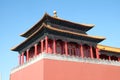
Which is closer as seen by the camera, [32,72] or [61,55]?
[61,55]

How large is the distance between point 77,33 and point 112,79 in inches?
242

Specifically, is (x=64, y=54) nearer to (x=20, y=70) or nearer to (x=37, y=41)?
(x=37, y=41)

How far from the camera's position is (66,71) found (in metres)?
20.2

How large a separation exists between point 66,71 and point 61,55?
5.04 feet

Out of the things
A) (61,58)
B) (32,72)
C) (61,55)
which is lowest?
(32,72)

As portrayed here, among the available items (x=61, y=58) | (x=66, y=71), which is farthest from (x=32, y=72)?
(x=66, y=71)

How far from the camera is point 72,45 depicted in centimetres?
2375

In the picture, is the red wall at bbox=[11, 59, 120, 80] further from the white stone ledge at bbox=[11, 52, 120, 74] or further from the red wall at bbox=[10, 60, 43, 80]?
the white stone ledge at bbox=[11, 52, 120, 74]

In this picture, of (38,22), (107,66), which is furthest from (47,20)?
(107,66)

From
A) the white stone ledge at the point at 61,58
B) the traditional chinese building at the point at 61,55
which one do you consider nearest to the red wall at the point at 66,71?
the traditional chinese building at the point at 61,55

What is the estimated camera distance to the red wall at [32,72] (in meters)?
19.5

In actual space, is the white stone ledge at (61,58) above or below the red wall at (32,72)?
above

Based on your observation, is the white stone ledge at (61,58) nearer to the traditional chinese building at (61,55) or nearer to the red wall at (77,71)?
the traditional chinese building at (61,55)

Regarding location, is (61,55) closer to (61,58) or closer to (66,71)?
(61,58)
